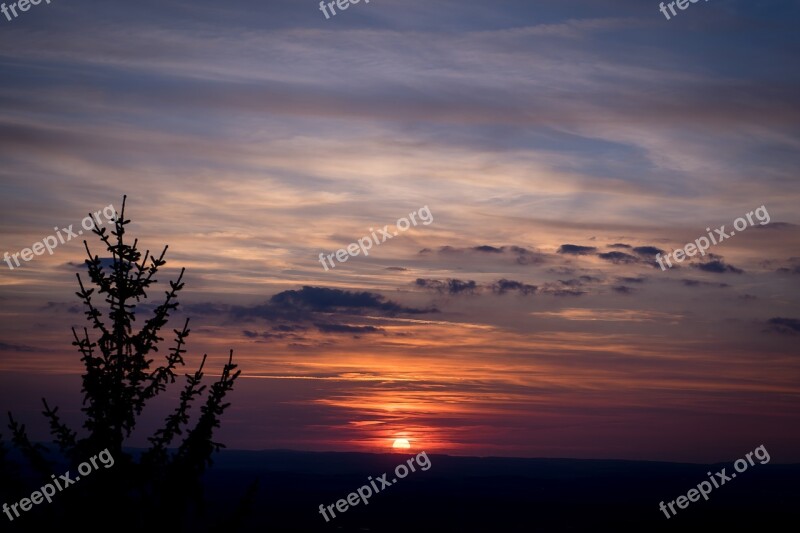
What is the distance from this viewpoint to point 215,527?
38.8 feet

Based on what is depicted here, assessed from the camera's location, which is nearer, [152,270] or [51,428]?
[51,428]

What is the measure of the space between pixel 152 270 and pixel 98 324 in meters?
1.19

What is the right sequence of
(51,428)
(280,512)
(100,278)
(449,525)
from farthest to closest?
(280,512), (449,525), (100,278), (51,428)

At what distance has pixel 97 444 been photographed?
11398 millimetres

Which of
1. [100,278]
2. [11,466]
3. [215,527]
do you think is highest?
[100,278]

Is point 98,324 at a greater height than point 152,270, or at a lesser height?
lesser

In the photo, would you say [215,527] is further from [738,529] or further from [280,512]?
[280,512]

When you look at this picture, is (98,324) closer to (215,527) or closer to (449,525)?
(215,527)

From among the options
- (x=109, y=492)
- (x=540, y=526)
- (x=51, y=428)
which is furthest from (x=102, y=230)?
(x=540, y=526)

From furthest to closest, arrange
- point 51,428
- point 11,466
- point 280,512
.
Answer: point 280,512 < point 51,428 < point 11,466

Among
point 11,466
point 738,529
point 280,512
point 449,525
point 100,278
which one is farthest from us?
point 280,512

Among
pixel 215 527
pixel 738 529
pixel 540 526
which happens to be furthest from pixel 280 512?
pixel 215 527

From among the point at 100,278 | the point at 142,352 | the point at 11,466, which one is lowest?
the point at 11,466

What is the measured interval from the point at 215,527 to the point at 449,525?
169 meters
